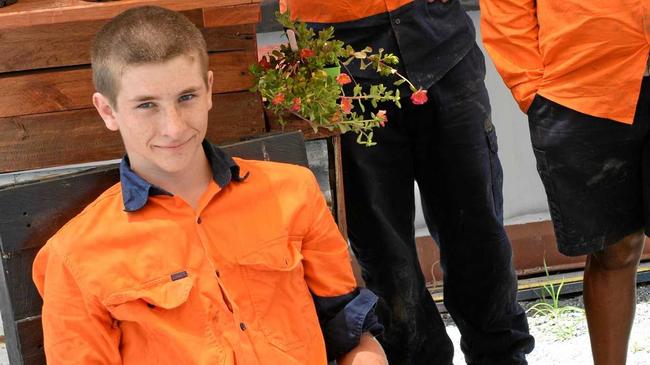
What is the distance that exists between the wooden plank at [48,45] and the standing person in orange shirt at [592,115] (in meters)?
0.80

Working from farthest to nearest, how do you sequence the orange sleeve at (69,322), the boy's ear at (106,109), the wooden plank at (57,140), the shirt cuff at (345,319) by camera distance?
1. the wooden plank at (57,140)
2. the shirt cuff at (345,319)
3. the boy's ear at (106,109)
4. the orange sleeve at (69,322)

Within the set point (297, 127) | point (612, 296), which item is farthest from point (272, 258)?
point (612, 296)

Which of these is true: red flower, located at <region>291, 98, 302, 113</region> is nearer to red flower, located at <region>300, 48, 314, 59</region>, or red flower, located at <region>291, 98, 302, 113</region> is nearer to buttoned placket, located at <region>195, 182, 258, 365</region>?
red flower, located at <region>300, 48, 314, 59</region>

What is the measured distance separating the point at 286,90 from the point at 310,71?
0.11 meters

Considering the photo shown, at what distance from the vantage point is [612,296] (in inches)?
126

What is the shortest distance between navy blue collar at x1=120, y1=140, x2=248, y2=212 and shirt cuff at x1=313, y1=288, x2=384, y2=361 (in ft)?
1.15

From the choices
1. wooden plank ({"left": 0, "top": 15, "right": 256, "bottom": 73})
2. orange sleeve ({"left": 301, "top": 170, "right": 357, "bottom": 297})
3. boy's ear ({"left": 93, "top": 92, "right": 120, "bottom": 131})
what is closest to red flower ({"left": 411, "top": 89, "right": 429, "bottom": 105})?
wooden plank ({"left": 0, "top": 15, "right": 256, "bottom": 73})

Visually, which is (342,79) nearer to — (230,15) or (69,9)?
(230,15)

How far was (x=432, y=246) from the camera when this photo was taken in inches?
175

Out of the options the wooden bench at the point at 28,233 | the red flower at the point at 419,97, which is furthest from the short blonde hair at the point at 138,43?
the red flower at the point at 419,97

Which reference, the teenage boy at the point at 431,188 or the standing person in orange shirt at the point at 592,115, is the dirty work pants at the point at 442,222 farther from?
the standing person in orange shirt at the point at 592,115

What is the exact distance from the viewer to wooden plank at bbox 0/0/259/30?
8.19ft

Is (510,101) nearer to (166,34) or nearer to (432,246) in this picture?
(432,246)

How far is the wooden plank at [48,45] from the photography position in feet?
8.84
